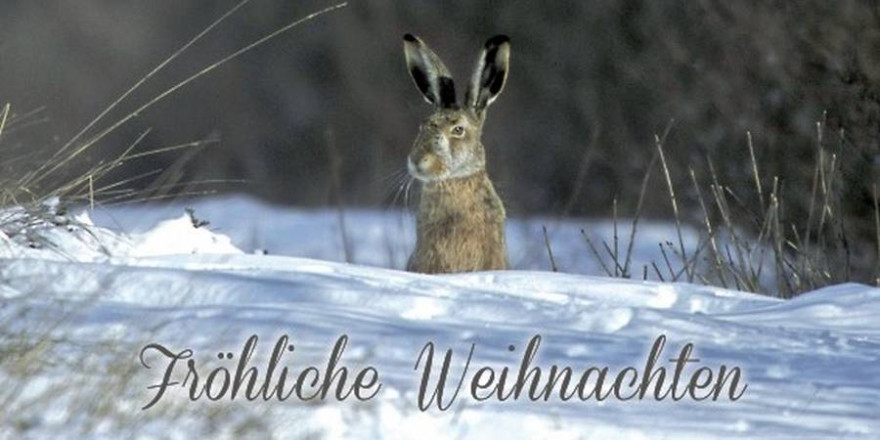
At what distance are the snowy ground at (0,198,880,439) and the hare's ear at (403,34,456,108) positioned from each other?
1.49 metres

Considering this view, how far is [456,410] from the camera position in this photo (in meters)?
5.36

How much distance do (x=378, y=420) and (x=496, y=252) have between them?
3.07m

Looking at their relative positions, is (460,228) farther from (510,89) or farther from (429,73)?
(510,89)

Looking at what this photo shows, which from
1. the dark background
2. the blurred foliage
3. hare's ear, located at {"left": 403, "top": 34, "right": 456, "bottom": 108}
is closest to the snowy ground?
hare's ear, located at {"left": 403, "top": 34, "right": 456, "bottom": 108}

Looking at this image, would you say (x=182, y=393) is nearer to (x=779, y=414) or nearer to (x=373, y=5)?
(x=779, y=414)

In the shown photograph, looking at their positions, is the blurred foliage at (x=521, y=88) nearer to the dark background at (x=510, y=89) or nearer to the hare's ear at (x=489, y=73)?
the dark background at (x=510, y=89)

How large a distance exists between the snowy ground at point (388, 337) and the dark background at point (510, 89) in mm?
3611

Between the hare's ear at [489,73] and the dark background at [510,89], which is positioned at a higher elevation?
the hare's ear at [489,73]

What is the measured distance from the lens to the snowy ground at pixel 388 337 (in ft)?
17.3

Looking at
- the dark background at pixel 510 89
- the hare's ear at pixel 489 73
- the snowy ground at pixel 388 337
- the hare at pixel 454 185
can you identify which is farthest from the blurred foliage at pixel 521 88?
the snowy ground at pixel 388 337

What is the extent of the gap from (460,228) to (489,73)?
25.1 inches

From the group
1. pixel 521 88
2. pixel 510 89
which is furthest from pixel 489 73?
pixel 510 89

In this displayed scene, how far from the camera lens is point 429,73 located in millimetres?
8578

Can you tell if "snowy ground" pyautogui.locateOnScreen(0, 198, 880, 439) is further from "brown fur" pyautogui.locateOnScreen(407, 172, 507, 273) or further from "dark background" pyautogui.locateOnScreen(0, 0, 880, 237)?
"dark background" pyautogui.locateOnScreen(0, 0, 880, 237)
